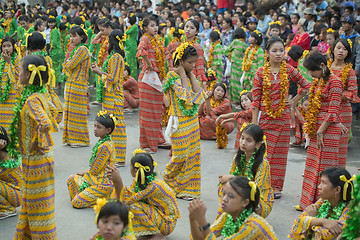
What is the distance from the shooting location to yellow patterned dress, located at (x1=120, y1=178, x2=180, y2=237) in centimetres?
477

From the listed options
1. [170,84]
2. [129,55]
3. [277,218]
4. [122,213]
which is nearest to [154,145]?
[170,84]

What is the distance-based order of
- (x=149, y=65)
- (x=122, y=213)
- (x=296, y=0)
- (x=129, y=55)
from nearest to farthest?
(x=122, y=213) → (x=149, y=65) → (x=129, y=55) → (x=296, y=0)

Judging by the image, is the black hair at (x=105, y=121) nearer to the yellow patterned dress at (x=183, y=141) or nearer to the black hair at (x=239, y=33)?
the yellow patterned dress at (x=183, y=141)

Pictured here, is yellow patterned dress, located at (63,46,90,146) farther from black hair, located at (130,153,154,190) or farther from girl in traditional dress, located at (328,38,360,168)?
girl in traditional dress, located at (328,38,360,168)

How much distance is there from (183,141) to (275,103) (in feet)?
4.16

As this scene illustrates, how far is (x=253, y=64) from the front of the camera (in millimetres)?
10742

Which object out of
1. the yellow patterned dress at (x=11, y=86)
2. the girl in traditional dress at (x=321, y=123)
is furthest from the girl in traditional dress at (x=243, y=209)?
the yellow patterned dress at (x=11, y=86)

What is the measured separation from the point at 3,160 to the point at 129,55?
8790 mm

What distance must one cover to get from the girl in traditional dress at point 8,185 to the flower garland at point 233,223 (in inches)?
104

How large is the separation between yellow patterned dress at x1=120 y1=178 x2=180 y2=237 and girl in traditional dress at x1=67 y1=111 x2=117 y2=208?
33.6 inches

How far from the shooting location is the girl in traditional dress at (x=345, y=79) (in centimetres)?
611

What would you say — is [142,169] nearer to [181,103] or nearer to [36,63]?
[181,103]

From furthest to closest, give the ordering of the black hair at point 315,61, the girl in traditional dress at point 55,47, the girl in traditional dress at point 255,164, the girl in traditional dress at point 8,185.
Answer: the girl in traditional dress at point 55,47, the black hair at point 315,61, the girl in traditional dress at point 8,185, the girl in traditional dress at point 255,164

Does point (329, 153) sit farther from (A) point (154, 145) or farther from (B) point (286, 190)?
(A) point (154, 145)
